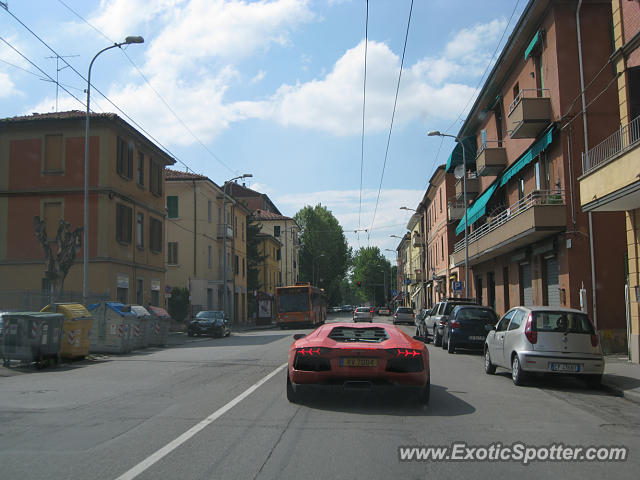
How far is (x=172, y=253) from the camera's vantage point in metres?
46.3

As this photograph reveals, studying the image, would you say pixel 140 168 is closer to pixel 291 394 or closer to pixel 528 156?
pixel 528 156

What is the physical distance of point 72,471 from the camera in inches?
206

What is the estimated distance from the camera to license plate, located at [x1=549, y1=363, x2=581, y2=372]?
443 inches

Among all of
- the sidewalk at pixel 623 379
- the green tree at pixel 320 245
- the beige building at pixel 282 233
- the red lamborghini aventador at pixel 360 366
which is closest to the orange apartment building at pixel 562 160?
the sidewalk at pixel 623 379

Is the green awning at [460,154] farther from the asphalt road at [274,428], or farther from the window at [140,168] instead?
the asphalt road at [274,428]

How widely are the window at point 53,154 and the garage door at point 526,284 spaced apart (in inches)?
879

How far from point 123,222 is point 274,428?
25864 mm

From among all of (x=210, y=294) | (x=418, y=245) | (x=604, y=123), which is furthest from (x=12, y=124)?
(x=418, y=245)

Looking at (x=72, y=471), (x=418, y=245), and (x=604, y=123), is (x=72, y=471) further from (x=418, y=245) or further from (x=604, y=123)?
(x=418, y=245)

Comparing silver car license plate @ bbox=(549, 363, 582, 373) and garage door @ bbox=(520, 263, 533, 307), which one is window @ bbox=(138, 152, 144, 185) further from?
silver car license plate @ bbox=(549, 363, 582, 373)

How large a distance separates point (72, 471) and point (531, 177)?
2227cm

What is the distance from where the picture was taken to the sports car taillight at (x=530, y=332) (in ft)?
37.6

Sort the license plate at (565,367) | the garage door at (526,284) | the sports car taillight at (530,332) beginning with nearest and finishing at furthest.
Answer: the license plate at (565,367) < the sports car taillight at (530,332) < the garage door at (526,284)

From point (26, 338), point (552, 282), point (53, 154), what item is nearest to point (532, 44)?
point (552, 282)
